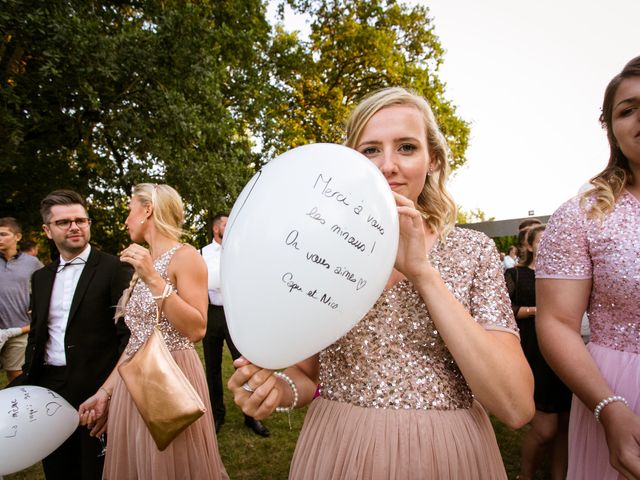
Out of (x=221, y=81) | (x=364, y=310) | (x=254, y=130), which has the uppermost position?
(x=221, y=81)

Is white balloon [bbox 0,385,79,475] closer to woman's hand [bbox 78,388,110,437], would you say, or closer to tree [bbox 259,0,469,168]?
woman's hand [bbox 78,388,110,437]

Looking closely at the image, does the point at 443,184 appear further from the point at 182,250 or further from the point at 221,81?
the point at 221,81

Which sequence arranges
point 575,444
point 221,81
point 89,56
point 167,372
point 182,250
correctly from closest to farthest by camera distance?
point 575,444 < point 167,372 < point 182,250 < point 89,56 < point 221,81

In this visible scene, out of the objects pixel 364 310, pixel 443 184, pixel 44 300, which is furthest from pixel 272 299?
pixel 44 300

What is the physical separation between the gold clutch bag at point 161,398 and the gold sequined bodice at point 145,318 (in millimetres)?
482

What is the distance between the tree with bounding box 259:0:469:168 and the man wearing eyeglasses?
11.4m

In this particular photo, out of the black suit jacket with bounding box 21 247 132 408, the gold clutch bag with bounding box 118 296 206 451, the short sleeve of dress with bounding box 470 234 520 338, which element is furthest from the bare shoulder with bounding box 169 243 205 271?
the short sleeve of dress with bounding box 470 234 520 338

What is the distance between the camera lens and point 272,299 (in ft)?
3.37

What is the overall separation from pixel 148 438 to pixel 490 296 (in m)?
2.21

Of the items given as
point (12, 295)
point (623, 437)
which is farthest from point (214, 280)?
point (623, 437)

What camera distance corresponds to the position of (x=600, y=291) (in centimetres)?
145

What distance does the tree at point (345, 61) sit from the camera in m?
14.3

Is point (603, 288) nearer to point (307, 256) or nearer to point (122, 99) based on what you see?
point (307, 256)

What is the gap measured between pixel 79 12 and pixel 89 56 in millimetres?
1136
